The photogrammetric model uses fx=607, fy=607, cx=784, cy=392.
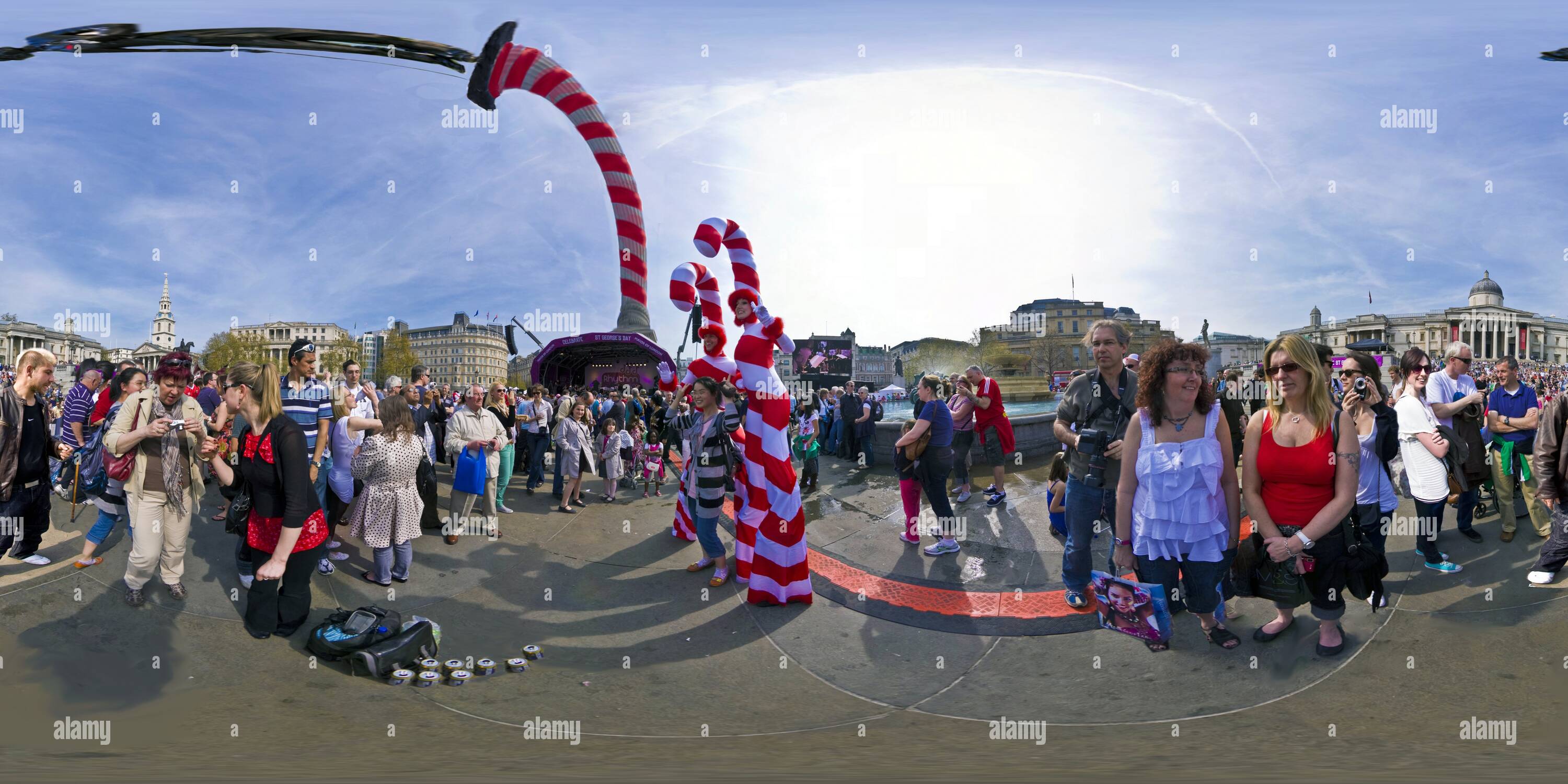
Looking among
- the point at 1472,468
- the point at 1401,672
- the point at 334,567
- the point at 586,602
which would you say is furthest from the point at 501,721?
the point at 1472,468

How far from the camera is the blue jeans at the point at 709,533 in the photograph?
4750 mm

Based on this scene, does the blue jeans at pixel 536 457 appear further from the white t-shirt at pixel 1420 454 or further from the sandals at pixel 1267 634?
the white t-shirt at pixel 1420 454

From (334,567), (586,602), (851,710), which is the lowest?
(851,710)

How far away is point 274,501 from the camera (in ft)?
10.8

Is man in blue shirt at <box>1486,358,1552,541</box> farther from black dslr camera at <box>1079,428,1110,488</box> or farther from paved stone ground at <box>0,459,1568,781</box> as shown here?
black dslr camera at <box>1079,428,1110,488</box>

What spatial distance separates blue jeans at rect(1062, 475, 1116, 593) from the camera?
384 cm

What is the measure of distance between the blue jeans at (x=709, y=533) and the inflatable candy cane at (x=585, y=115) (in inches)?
158

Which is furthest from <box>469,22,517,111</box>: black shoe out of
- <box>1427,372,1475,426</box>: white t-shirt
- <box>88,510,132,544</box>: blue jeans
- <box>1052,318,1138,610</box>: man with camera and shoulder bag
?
<box>1427,372,1475,426</box>: white t-shirt

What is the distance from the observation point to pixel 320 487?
4.38m

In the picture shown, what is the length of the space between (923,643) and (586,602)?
2.12 meters

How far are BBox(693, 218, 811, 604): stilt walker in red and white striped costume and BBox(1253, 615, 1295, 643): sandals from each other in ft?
8.28

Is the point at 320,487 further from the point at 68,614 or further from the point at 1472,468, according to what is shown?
the point at 1472,468

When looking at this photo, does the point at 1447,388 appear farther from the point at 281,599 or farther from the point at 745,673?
the point at 281,599

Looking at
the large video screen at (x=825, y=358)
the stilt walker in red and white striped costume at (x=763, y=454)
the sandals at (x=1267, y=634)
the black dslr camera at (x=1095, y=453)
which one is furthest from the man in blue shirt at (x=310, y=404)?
the large video screen at (x=825, y=358)
